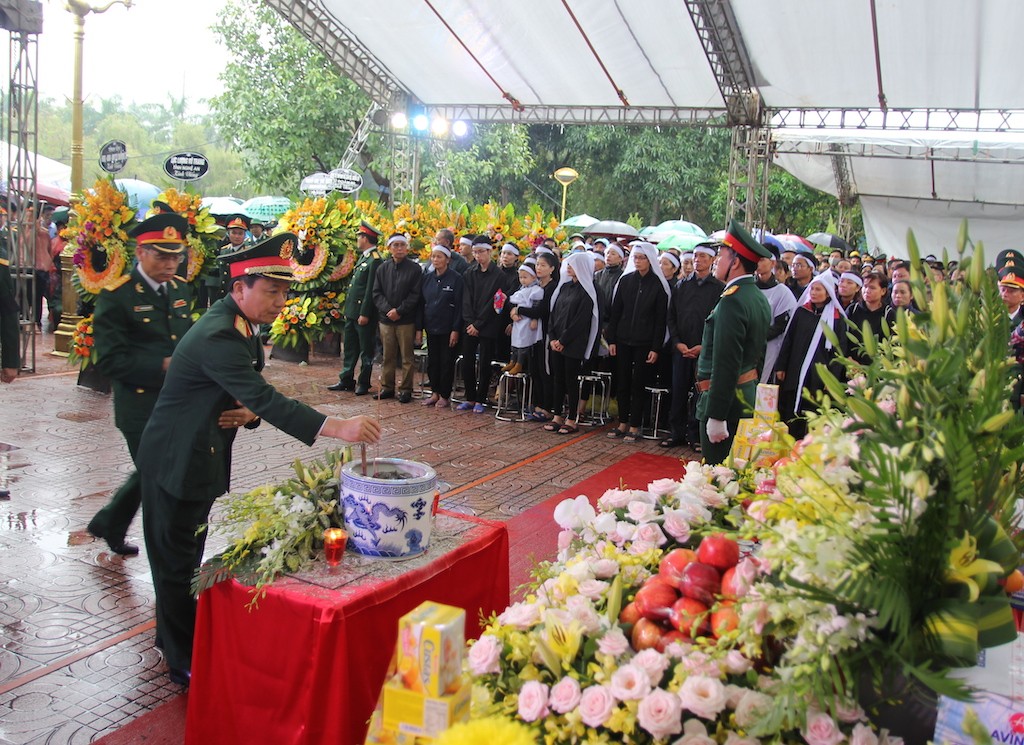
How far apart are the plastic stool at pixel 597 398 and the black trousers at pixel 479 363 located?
110cm

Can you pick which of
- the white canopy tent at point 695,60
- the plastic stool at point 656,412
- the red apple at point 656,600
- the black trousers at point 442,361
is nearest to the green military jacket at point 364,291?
the black trousers at point 442,361

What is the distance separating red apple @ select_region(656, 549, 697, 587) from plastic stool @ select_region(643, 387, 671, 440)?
6.96 m

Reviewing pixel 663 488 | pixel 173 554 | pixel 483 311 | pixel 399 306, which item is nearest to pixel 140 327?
pixel 173 554

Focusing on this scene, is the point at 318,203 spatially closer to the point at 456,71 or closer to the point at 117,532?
the point at 456,71

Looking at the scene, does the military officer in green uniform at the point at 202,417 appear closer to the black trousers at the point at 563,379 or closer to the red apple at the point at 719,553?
the red apple at the point at 719,553

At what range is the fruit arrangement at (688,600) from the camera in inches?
78.0

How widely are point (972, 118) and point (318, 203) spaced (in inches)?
390

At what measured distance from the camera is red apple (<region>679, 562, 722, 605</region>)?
209cm

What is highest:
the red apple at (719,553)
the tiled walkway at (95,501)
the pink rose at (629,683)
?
the red apple at (719,553)

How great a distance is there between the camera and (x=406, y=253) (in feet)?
33.8

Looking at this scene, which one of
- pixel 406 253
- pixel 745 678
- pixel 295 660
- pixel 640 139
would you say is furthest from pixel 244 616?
pixel 640 139

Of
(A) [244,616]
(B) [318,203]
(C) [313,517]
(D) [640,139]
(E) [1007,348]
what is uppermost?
(D) [640,139]

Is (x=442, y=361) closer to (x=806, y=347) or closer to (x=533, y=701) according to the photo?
(x=806, y=347)

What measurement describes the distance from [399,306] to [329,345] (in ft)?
11.8
